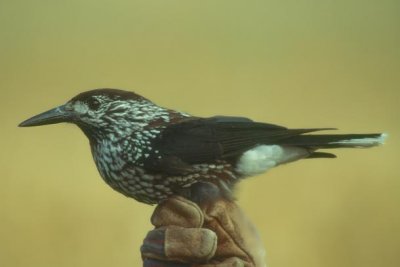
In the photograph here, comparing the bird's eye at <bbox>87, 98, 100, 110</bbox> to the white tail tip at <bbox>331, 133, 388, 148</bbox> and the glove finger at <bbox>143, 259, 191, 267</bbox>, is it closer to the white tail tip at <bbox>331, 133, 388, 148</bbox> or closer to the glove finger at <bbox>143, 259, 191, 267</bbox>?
the glove finger at <bbox>143, 259, 191, 267</bbox>

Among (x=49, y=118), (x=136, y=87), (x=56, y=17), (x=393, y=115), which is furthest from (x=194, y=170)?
(x=393, y=115)

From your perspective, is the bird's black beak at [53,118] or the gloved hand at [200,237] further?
the bird's black beak at [53,118]

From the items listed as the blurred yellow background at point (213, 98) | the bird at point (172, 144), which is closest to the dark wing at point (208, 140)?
the bird at point (172, 144)

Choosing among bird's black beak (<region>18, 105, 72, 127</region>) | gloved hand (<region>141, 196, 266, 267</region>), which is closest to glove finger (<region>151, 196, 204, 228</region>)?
gloved hand (<region>141, 196, 266, 267</region>)

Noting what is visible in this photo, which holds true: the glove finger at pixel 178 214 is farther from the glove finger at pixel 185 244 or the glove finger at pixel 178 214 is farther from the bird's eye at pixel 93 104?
the bird's eye at pixel 93 104

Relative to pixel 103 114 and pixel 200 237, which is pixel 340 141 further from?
pixel 103 114

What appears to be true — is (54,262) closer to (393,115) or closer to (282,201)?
(282,201)

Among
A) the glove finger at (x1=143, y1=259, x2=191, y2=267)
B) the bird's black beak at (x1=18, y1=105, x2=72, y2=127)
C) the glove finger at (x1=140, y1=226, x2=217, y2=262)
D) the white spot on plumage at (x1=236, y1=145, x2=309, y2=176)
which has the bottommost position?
the glove finger at (x1=143, y1=259, x2=191, y2=267)
